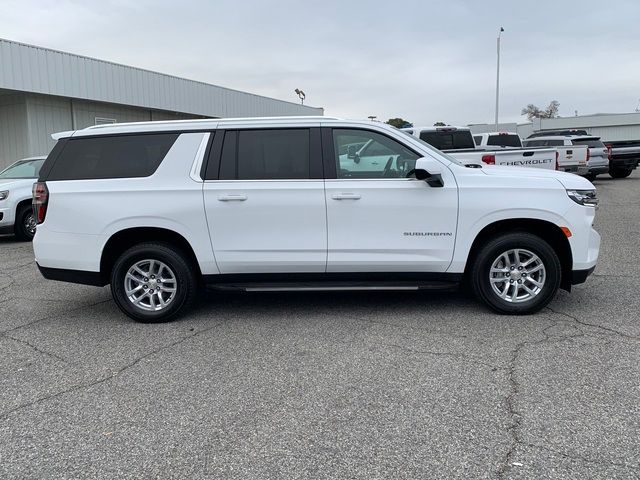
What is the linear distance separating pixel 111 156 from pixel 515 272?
412 centimetres

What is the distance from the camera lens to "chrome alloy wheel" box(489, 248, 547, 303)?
5285 millimetres

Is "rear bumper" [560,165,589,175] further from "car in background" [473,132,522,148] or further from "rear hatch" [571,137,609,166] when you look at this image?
"rear hatch" [571,137,609,166]

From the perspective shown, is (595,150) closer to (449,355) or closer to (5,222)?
(449,355)

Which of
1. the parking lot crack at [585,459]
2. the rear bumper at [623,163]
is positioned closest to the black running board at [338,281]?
the parking lot crack at [585,459]

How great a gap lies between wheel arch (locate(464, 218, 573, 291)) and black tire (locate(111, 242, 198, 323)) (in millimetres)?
2744

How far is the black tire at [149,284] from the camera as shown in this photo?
535 cm

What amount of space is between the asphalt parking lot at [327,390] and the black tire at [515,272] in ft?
0.45

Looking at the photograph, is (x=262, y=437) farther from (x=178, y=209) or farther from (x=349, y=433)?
(x=178, y=209)

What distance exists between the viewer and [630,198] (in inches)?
626

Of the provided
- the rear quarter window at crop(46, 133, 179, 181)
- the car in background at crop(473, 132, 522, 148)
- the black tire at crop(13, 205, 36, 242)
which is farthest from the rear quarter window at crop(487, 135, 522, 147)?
the rear quarter window at crop(46, 133, 179, 181)

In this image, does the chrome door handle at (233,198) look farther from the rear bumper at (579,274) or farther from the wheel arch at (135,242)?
the rear bumper at (579,274)

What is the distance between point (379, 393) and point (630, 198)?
15.0 meters

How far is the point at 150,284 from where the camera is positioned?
5.44m

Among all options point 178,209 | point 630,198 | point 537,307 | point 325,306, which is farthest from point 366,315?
point 630,198
